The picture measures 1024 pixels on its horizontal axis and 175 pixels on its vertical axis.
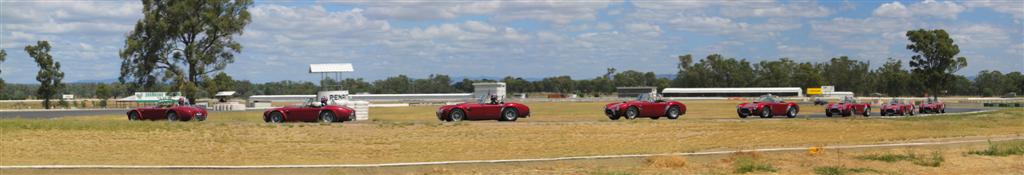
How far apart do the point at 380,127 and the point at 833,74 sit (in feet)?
595

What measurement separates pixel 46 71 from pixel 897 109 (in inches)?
2710

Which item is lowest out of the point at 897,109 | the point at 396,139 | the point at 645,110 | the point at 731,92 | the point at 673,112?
the point at 396,139

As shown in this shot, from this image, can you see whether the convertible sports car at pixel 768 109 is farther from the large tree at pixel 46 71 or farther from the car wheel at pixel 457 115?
the large tree at pixel 46 71

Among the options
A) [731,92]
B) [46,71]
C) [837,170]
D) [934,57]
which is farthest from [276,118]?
[731,92]

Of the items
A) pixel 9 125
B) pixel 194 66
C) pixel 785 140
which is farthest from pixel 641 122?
pixel 194 66

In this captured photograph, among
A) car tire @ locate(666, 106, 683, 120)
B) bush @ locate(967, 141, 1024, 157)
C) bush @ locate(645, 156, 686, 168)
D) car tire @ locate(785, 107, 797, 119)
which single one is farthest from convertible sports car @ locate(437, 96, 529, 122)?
bush @ locate(645, 156, 686, 168)

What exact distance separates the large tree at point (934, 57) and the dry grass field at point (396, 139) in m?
78.2

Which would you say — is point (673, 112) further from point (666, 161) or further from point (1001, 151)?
point (666, 161)

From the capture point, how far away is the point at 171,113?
36.9m

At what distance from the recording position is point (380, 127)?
31375 mm

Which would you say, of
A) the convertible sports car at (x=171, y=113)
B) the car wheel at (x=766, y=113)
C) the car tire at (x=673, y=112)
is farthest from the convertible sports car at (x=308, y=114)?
the car wheel at (x=766, y=113)

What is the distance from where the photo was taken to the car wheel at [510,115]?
35.4 m

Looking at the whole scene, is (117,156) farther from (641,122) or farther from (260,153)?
(641,122)

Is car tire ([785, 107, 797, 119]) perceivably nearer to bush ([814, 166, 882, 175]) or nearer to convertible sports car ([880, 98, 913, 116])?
convertible sports car ([880, 98, 913, 116])
